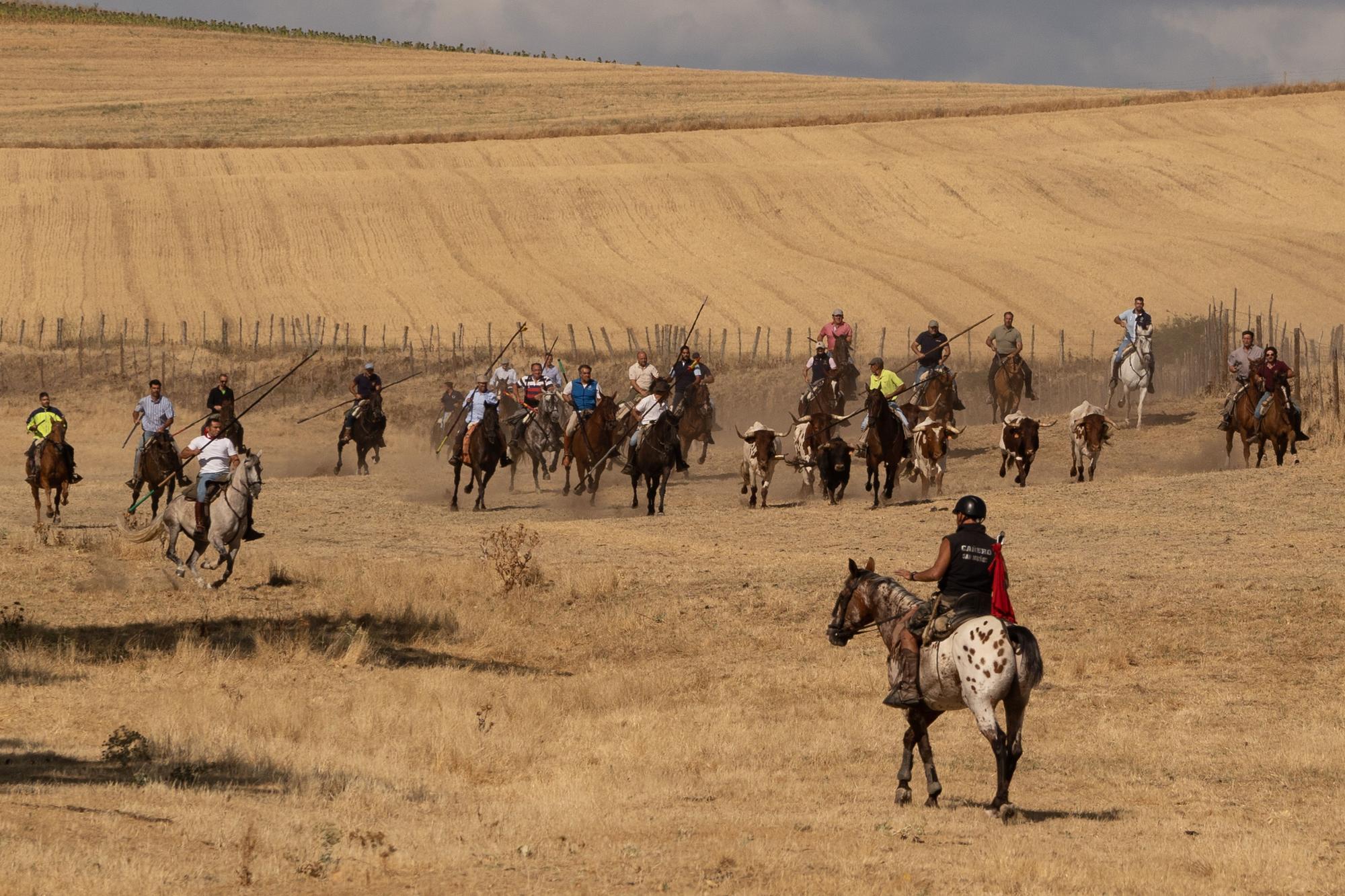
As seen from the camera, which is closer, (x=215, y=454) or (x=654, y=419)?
(x=215, y=454)

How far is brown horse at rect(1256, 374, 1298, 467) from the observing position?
28172 mm

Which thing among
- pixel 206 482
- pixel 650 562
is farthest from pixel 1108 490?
pixel 206 482

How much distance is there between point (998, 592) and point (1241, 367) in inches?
788

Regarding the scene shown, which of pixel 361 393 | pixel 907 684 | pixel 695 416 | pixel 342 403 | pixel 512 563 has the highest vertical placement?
pixel 342 403

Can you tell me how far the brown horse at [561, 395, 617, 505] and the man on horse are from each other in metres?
8.89

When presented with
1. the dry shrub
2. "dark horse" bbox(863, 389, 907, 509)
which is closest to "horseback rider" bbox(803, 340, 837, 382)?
"dark horse" bbox(863, 389, 907, 509)

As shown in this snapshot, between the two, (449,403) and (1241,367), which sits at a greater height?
(1241,367)

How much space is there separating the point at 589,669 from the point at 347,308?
117 ft

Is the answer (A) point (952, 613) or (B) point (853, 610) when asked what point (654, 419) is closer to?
(B) point (853, 610)

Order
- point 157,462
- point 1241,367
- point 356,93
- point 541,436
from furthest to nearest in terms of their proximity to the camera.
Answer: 1. point 356,93
2. point 541,436
3. point 1241,367
4. point 157,462

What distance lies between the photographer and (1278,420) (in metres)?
28.3

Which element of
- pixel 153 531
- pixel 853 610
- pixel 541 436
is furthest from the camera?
pixel 541 436

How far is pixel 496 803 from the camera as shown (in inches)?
483

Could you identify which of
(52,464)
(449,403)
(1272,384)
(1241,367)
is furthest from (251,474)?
(1241,367)
